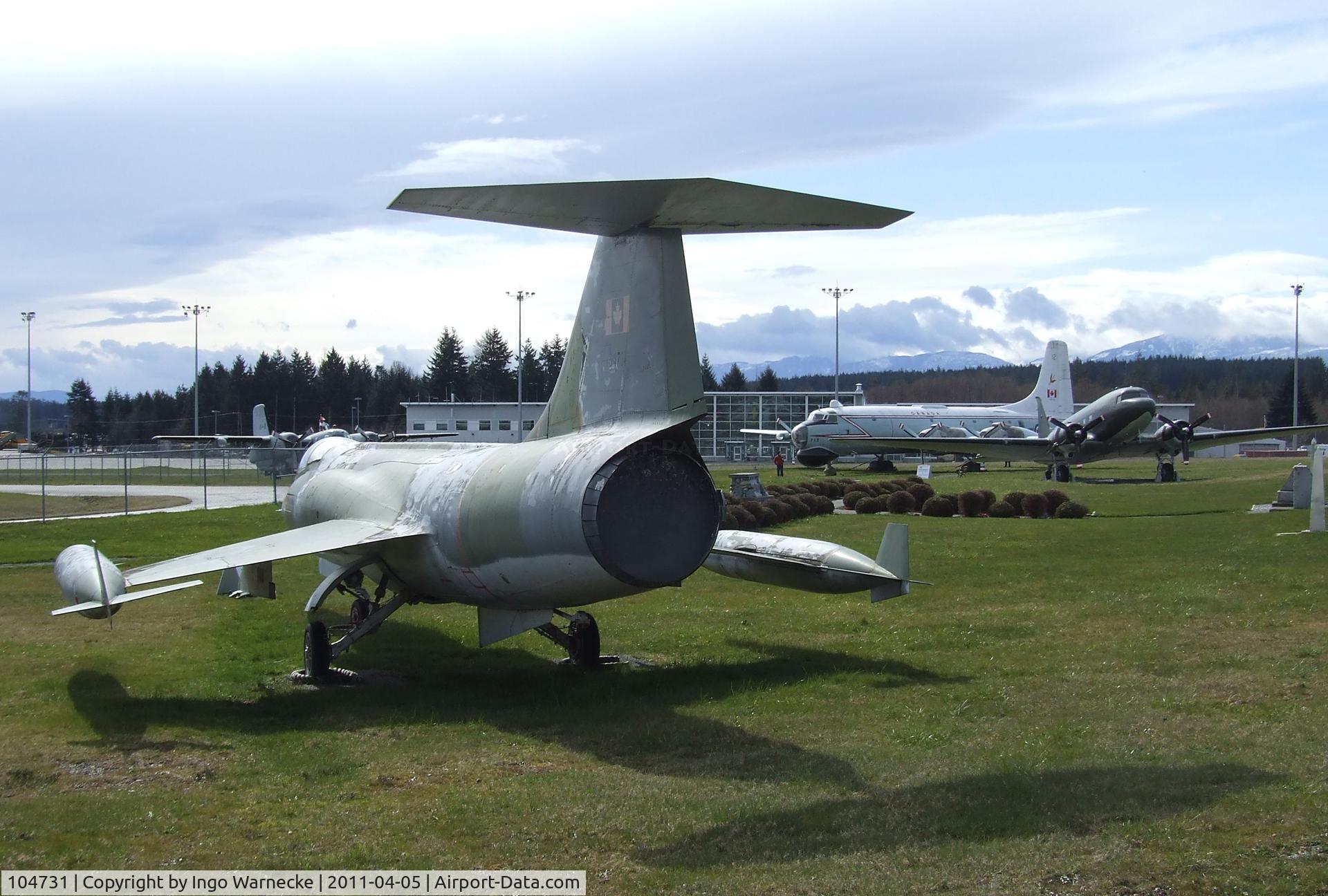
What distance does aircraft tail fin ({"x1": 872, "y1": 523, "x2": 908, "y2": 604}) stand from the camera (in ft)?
38.3

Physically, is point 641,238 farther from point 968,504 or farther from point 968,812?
point 968,504

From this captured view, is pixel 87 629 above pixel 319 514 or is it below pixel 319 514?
below

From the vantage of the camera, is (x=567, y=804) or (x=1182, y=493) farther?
(x=1182, y=493)

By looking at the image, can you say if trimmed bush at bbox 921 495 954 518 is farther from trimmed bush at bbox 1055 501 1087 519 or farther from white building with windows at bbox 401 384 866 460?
white building with windows at bbox 401 384 866 460

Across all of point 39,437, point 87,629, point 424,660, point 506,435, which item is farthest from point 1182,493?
point 39,437

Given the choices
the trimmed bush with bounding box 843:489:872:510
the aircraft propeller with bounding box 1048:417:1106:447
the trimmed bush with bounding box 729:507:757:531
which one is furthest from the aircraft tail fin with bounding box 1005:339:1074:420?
the trimmed bush with bounding box 729:507:757:531

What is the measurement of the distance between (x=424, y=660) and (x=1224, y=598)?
1006 cm

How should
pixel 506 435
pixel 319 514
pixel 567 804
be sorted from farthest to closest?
pixel 506 435 → pixel 319 514 → pixel 567 804

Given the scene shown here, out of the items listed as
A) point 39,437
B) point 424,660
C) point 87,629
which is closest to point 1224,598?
point 424,660

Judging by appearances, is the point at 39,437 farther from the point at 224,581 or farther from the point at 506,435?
the point at 224,581

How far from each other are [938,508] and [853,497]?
3.05 m

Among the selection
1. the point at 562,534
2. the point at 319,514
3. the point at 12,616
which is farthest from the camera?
the point at 12,616

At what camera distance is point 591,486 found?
885 centimetres

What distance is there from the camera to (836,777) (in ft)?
24.7
